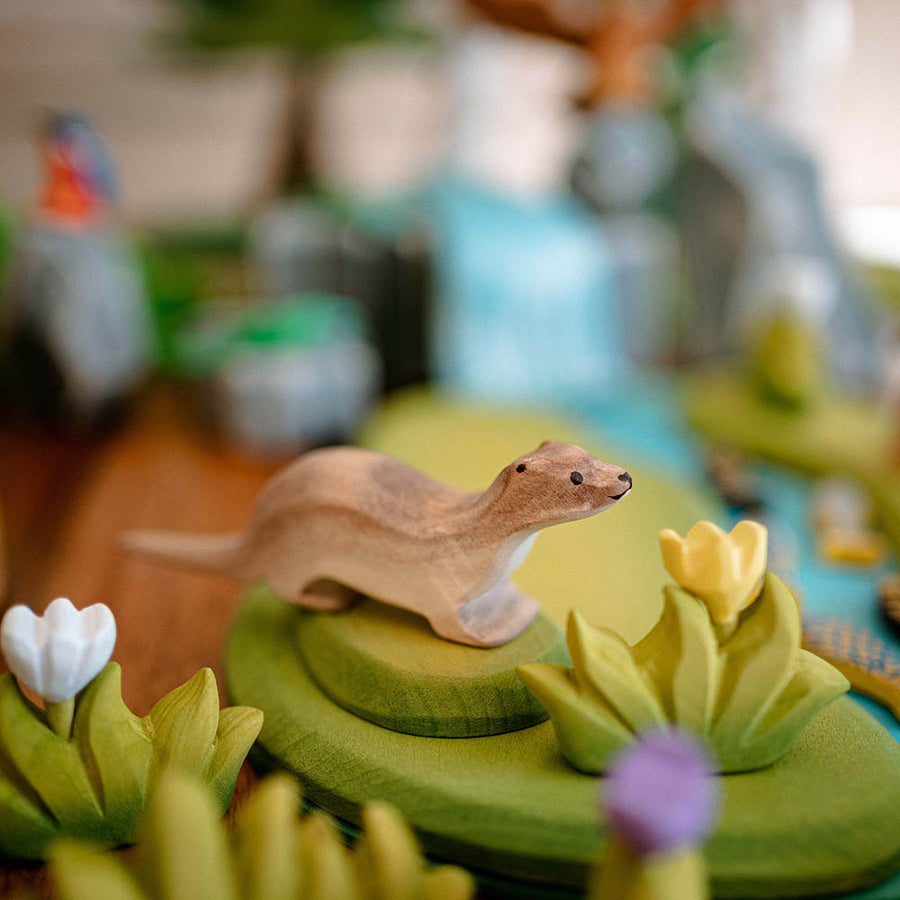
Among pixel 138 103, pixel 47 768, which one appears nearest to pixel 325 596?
pixel 47 768

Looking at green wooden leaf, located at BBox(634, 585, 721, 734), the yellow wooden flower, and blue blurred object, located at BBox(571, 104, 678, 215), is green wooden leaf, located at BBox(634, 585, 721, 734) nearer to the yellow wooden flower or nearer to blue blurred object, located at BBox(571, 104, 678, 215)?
the yellow wooden flower

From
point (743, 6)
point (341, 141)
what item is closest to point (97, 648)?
point (743, 6)

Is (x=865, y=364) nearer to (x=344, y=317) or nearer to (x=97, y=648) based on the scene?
(x=344, y=317)

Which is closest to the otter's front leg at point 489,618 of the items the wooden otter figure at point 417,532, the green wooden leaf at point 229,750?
the wooden otter figure at point 417,532

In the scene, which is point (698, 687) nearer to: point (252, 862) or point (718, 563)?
point (718, 563)

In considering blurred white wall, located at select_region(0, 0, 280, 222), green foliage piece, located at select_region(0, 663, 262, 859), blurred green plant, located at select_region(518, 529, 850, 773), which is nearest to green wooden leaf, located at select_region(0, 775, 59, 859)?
green foliage piece, located at select_region(0, 663, 262, 859)
